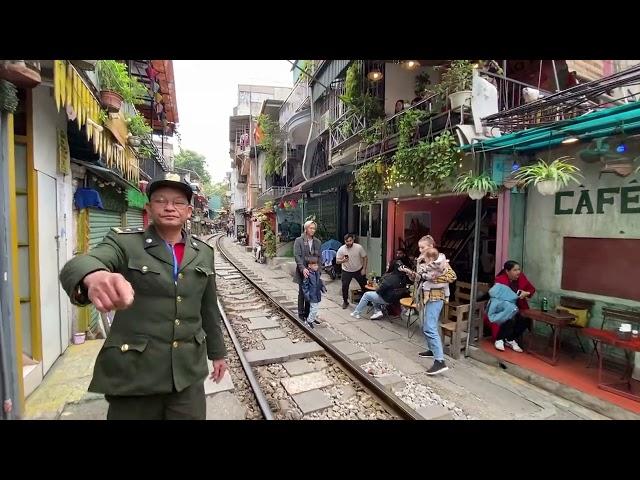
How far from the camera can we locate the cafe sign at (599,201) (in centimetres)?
470

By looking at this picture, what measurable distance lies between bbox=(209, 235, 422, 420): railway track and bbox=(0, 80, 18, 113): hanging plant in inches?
154

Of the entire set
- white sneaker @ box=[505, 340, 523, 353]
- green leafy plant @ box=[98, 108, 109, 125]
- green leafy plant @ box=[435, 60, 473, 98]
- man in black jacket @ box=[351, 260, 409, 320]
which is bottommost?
white sneaker @ box=[505, 340, 523, 353]

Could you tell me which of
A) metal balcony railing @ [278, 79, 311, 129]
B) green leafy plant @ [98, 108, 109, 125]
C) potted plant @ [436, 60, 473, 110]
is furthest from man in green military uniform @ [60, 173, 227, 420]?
metal balcony railing @ [278, 79, 311, 129]

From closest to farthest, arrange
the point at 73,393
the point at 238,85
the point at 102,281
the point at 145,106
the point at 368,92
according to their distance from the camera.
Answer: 1. the point at 102,281
2. the point at 73,393
3. the point at 368,92
4. the point at 145,106
5. the point at 238,85

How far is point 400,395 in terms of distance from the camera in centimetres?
439

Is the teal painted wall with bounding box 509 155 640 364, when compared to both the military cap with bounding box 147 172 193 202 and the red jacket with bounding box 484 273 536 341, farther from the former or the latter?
the military cap with bounding box 147 172 193 202

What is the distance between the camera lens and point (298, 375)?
5.05 m

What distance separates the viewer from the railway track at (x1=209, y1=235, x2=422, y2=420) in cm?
407

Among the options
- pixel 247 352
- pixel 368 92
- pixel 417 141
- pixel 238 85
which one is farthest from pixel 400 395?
pixel 238 85

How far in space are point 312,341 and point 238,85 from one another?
46.1 metres

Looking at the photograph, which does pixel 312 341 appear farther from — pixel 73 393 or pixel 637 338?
pixel 637 338

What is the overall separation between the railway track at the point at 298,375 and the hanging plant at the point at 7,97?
3917 millimetres

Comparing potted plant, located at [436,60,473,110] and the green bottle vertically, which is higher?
potted plant, located at [436,60,473,110]

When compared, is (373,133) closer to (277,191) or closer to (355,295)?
(355,295)
